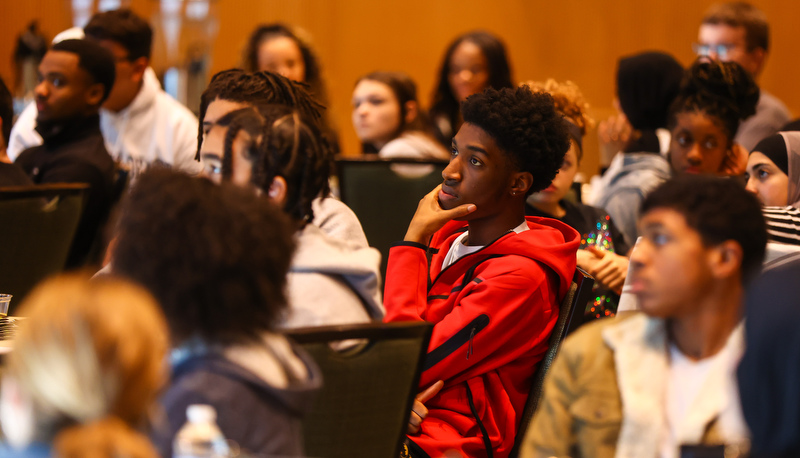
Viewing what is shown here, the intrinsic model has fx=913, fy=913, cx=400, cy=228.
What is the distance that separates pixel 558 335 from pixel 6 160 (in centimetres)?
192

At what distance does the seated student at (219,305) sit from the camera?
1.16 metres

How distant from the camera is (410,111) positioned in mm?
4559

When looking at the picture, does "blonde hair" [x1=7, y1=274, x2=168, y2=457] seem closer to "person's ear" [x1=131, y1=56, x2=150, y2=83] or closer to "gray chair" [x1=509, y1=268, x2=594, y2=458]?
"gray chair" [x1=509, y1=268, x2=594, y2=458]

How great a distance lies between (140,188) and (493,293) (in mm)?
836

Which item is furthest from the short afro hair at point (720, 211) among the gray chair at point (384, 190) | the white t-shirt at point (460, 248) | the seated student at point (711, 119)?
the gray chair at point (384, 190)

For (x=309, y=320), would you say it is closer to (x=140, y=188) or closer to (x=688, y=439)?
(x=140, y=188)

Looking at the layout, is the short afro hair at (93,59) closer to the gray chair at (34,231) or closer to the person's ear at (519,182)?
the gray chair at (34,231)

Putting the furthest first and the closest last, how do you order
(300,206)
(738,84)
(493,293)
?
(738,84), (493,293), (300,206)

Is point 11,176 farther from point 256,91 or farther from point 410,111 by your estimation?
point 410,111

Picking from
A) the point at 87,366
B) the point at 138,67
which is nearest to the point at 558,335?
the point at 87,366

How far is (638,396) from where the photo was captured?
1.35 meters

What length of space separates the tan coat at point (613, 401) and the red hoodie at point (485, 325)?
17.7 inches

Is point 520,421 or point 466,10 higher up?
point 466,10

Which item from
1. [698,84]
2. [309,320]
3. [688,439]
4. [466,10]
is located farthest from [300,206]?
[466,10]
